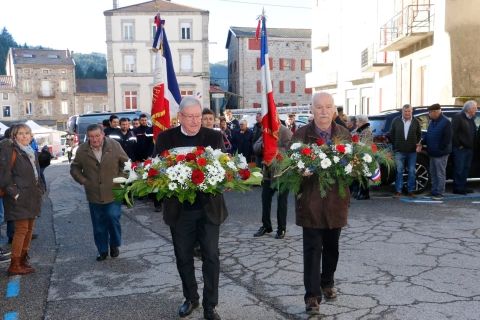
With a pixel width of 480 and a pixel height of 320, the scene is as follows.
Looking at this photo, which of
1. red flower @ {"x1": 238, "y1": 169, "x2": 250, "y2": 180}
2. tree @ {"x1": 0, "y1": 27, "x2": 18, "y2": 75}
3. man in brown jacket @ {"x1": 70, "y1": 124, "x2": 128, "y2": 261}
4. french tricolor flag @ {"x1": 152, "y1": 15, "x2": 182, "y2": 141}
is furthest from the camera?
tree @ {"x1": 0, "y1": 27, "x2": 18, "y2": 75}

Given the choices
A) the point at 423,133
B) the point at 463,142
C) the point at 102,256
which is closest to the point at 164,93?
the point at 102,256

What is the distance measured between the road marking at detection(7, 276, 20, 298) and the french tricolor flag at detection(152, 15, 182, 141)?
336cm

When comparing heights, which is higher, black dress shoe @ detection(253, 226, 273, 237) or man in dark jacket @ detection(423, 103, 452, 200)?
man in dark jacket @ detection(423, 103, 452, 200)

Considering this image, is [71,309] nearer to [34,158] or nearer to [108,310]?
[108,310]

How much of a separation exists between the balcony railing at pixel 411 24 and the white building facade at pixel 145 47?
35.8m

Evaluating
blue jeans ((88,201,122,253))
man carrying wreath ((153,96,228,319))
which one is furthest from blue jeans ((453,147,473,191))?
man carrying wreath ((153,96,228,319))

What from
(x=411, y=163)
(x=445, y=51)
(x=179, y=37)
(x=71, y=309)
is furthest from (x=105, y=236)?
(x=179, y=37)

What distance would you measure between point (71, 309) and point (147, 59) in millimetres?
53728

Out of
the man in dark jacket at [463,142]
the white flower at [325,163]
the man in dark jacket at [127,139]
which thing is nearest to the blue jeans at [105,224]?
the white flower at [325,163]

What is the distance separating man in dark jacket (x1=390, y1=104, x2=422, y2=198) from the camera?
9961mm

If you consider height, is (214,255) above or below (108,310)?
above

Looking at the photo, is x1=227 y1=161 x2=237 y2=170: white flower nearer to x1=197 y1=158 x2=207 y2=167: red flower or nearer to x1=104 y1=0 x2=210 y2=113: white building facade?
x1=197 y1=158 x2=207 y2=167: red flower

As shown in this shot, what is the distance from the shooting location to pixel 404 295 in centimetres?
476

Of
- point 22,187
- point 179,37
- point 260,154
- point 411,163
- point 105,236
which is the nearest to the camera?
point 22,187
